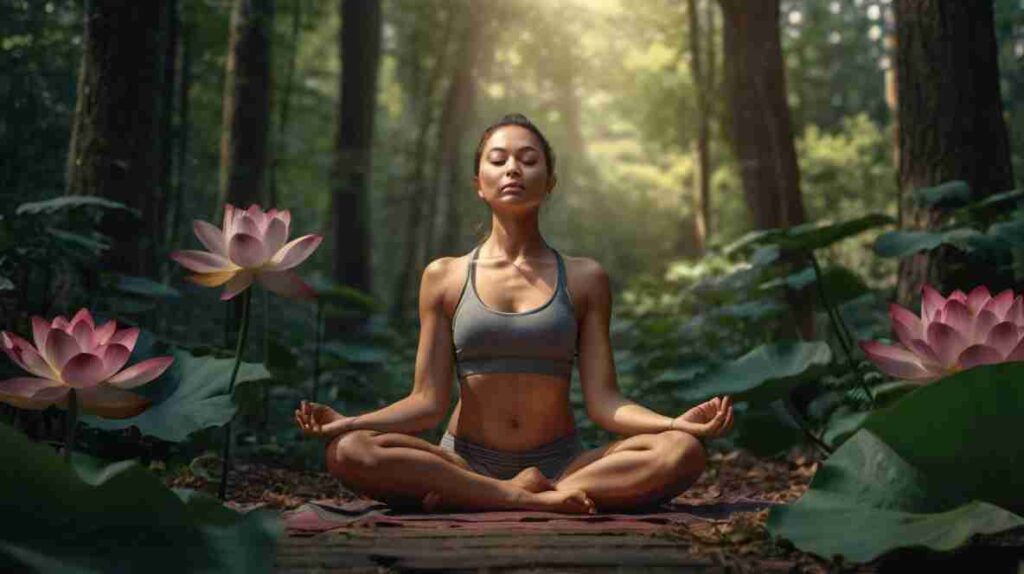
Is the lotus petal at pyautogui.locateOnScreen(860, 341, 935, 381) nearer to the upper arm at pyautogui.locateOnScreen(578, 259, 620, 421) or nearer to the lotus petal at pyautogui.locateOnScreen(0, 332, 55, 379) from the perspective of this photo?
the upper arm at pyautogui.locateOnScreen(578, 259, 620, 421)

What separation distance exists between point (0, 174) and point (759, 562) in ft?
18.3

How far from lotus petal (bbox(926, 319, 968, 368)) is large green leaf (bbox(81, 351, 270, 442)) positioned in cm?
197

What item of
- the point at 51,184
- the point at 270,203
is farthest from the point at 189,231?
the point at 51,184

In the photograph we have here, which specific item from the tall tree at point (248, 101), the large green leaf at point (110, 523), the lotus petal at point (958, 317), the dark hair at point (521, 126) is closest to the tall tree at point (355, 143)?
the tall tree at point (248, 101)

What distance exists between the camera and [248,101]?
8.56 metres

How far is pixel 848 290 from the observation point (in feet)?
18.6

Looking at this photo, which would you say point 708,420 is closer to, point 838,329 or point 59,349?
point 838,329

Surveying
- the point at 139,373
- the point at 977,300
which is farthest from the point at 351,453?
the point at 977,300

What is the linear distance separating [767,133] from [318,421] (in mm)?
6390

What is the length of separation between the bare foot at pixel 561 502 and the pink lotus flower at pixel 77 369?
110 centimetres

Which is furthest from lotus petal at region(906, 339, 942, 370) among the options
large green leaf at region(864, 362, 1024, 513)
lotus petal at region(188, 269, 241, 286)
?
lotus petal at region(188, 269, 241, 286)

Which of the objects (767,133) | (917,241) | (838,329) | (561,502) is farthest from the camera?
(767,133)

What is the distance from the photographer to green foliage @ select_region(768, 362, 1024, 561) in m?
2.48

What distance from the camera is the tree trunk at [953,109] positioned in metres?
5.29
